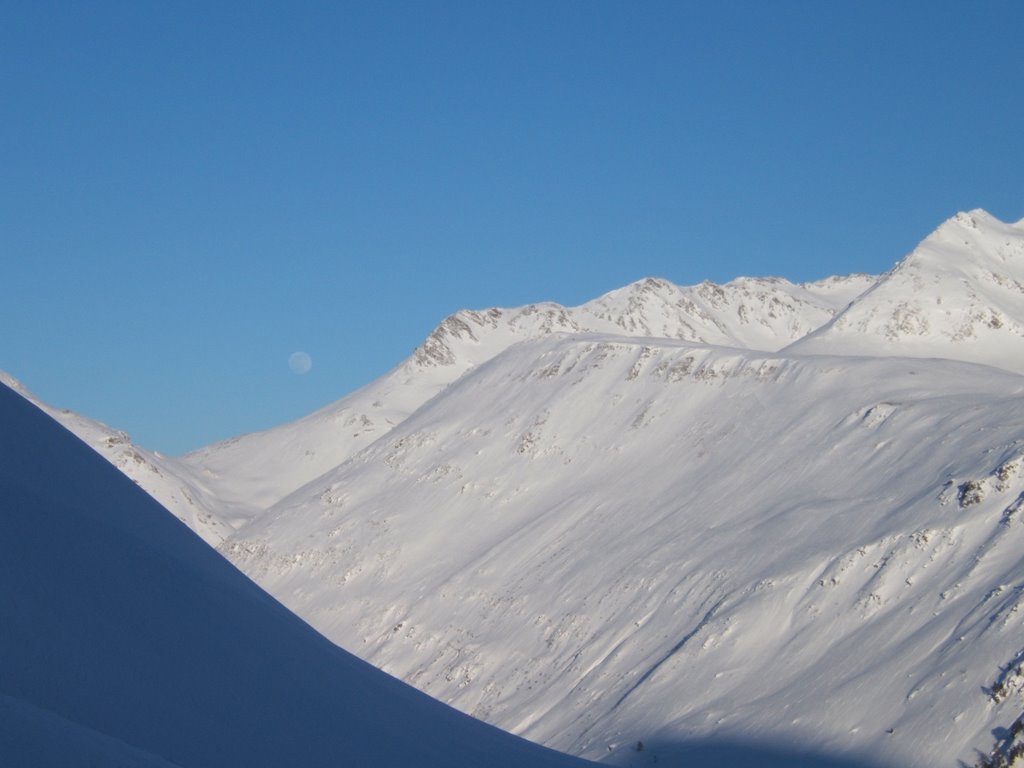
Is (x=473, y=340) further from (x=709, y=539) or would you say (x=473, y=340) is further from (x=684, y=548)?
(x=709, y=539)

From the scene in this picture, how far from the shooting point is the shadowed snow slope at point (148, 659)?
10.2 m

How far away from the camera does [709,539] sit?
150 feet

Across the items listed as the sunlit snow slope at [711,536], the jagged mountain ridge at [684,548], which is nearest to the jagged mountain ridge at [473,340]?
the sunlit snow slope at [711,536]

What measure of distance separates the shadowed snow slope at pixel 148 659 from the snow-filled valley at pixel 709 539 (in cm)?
49

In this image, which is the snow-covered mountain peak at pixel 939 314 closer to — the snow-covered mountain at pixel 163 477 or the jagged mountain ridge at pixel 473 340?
the jagged mountain ridge at pixel 473 340

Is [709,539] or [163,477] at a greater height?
[163,477]

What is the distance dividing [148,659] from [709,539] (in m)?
36.2

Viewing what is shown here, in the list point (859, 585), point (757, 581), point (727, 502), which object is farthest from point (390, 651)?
point (859, 585)

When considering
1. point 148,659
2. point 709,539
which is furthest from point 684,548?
point 148,659

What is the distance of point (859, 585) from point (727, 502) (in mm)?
14960

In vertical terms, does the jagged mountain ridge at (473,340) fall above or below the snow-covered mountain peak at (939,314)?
above

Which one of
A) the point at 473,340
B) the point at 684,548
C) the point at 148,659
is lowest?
the point at 148,659

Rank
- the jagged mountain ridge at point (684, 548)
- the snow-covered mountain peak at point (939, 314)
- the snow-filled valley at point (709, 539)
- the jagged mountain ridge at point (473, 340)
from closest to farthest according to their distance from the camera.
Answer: the snow-filled valley at point (709, 539) < the jagged mountain ridge at point (684, 548) < the snow-covered mountain peak at point (939, 314) < the jagged mountain ridge at point (473, 340)

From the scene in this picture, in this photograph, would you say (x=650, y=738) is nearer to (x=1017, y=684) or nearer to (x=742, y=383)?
(x=1017, y=684)
